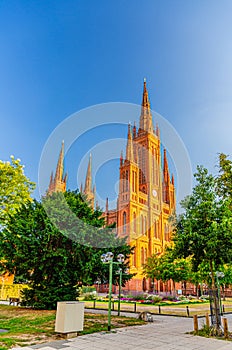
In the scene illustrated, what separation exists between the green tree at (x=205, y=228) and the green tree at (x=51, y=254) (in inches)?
259

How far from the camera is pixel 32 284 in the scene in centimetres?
1667

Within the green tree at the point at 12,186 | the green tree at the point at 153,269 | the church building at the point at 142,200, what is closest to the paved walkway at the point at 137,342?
the green tree at the point at 12,186

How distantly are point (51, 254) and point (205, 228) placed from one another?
8927 mm

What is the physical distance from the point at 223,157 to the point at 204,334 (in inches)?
375

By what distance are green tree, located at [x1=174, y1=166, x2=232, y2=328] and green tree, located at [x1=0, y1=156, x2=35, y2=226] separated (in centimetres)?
1720

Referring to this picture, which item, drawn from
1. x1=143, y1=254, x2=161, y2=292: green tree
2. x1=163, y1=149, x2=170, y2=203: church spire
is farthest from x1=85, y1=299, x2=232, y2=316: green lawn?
x1=163, y1=149, x2=170, y2=203: church spire

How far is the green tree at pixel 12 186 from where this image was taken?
24625mm

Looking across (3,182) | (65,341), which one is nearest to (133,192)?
(3,182)

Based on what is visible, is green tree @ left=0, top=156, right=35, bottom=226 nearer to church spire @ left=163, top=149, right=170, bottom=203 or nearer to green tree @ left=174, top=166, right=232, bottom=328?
green tree @ left=174, top=166, right=232, bottom=328

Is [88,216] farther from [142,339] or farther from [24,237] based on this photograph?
[142,339]

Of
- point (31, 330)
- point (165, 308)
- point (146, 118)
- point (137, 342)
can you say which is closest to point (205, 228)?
point (137, 342)

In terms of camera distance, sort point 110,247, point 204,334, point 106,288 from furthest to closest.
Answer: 1. point 106,288
2. point 110,247
3. point 204,334

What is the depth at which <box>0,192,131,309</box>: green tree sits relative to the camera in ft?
51.2

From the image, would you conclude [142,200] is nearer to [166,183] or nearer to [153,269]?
[166,183]
